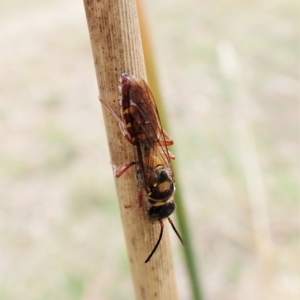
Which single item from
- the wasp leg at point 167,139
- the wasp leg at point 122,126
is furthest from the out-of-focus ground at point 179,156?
the wasp leg at point 122,126

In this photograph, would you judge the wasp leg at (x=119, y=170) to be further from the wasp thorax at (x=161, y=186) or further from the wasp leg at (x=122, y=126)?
the wasp thorax at (x=161, y=186)

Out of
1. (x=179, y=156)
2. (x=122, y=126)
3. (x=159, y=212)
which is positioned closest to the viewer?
(x=122, y=126)

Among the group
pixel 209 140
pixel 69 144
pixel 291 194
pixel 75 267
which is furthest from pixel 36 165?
pixel 291 194

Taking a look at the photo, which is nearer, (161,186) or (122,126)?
(122,126)

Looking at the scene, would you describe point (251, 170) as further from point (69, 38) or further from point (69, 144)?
point (69, 38)

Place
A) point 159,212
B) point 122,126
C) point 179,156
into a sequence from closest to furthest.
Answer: point 122,126, point 159,212, point 179,156

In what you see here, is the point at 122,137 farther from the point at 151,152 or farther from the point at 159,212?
the point at 151,152

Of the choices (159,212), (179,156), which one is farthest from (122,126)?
(179,156)
